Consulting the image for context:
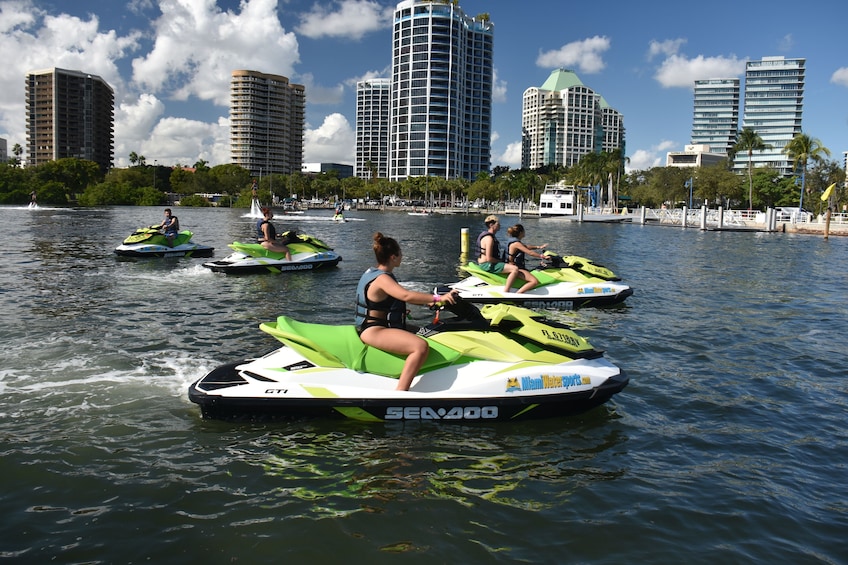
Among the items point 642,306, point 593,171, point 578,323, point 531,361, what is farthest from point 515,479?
point 593,171

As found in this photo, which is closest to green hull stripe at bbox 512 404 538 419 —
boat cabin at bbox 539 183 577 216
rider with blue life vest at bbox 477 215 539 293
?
rider with blue life vest at bbox 477 215 539 293

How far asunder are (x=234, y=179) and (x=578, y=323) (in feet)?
575

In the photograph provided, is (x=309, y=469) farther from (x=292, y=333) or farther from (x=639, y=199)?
(x=639, y=199)

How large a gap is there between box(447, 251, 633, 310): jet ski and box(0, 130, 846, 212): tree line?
3014 inches

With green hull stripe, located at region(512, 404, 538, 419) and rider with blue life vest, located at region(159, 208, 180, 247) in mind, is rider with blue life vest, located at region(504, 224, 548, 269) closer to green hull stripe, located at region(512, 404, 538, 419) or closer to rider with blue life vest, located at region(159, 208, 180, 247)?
green hull stripe, located at region(512, 404, 538, 419)

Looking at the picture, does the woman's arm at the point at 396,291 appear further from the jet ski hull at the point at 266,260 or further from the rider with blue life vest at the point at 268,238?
the rider with blue life vest at the point at 268,238

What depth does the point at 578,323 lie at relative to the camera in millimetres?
15352

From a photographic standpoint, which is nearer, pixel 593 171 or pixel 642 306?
pixel 642 306

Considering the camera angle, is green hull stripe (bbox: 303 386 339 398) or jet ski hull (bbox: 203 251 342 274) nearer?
green hull stripe (bbox: 303 386 339 398)

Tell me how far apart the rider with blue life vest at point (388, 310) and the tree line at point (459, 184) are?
287ft

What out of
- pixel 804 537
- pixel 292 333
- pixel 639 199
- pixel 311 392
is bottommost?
pixel 804 537

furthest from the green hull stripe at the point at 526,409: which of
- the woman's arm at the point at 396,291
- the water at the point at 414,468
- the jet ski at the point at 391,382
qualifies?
the woman's arm at the point at 396,291

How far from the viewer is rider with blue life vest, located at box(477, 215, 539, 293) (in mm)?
16734

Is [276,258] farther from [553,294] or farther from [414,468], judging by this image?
[414,468]
